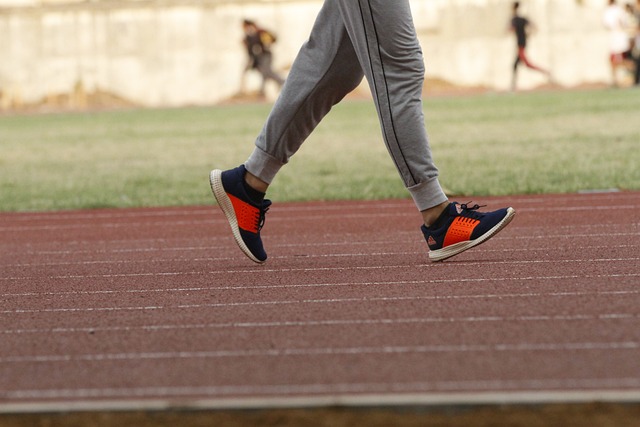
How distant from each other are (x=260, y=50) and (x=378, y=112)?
2619 cm

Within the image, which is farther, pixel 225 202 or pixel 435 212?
pixel 225 202

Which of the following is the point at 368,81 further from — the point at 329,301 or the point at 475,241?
the point at 329,301

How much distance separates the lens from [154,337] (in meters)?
3.61

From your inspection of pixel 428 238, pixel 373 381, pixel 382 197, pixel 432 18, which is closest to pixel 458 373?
pixel 373 381

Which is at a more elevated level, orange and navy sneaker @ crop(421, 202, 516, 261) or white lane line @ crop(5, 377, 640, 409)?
white lane line @ crop(5, 377, 640, 409)

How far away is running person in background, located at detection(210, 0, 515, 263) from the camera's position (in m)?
4.66

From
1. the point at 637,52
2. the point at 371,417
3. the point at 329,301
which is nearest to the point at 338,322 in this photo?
the point at 329,301

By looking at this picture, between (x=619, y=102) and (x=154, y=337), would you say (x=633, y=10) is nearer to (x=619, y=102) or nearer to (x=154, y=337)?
(x=619, y=102)

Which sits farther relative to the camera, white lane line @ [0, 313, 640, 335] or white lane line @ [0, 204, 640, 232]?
white lane line @ [0, 204, 640, 232]

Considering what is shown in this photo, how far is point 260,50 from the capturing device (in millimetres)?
30781

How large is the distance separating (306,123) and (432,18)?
30.2m

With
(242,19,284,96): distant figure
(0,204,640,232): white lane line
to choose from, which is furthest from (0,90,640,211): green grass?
(242,19,284,96): distant figure

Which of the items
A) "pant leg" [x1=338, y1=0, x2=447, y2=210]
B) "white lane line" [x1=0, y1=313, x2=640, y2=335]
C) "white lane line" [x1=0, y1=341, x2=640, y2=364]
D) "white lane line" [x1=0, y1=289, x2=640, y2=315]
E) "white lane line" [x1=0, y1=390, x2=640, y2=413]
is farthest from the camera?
"pant leg" [x1=338, y1=0, x2=447, y2=210]

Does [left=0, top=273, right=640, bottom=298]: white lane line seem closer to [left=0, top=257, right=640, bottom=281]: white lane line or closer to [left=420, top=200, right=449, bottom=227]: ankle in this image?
[left=0, top=257, right=640, bottom=281]: white lane line
